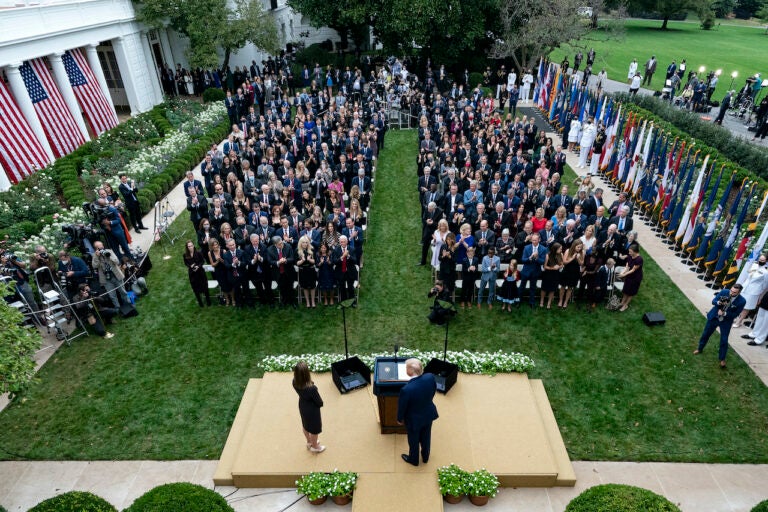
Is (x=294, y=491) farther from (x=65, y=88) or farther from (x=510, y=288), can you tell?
(x=65, y=88)

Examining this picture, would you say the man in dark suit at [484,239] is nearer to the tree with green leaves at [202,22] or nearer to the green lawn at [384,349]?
the green lawn at [384,349]

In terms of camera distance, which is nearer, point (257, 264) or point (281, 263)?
point (281, 263)

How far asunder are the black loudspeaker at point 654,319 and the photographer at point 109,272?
38.0 feet

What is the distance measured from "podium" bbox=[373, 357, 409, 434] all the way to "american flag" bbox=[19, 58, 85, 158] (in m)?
18.8

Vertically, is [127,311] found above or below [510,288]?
below

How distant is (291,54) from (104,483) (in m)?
36.4

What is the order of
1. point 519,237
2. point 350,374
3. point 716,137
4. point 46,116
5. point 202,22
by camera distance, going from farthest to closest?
1. point 202,22
2. point 46,116
3. point 716,137
4. point 519,237
5. point 350,374

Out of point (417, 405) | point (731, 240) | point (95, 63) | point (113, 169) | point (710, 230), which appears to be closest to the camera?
point (417, 405)

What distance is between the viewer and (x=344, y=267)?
35.5ft

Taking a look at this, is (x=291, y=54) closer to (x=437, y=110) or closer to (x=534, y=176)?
(x=437, y=110)

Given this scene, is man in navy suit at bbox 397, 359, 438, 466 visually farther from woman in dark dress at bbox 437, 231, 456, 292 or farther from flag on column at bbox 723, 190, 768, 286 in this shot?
flag on column at bbox 723, 190, 768, 286

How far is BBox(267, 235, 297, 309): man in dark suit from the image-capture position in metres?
10.7

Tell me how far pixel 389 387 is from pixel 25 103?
18.9 metres

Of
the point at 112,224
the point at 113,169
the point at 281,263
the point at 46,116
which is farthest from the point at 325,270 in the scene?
the point at 46,116
